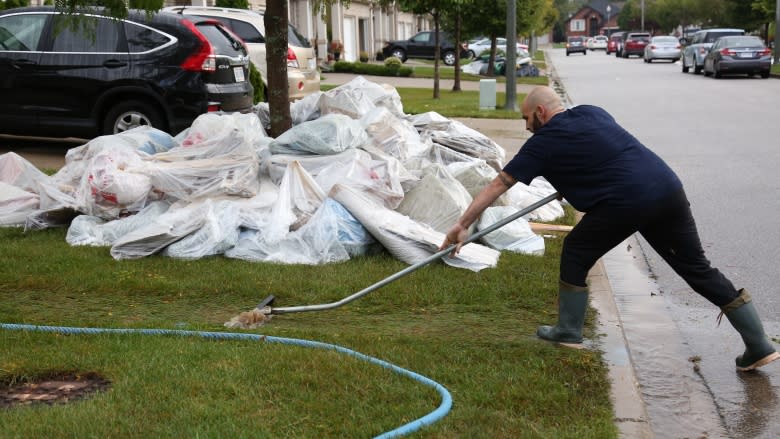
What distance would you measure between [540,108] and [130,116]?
7.78 meters

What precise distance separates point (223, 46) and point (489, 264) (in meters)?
6.75

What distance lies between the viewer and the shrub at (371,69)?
115 feet

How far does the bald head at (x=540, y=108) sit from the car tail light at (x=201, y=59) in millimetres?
7314

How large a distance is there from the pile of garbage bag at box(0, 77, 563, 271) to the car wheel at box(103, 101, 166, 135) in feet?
8.16

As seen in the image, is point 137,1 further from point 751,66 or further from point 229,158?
point 751,66

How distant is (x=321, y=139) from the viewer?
8.33 meters

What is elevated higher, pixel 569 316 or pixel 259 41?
pixel 259 41

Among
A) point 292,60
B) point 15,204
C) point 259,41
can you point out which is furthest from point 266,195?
point 259,41

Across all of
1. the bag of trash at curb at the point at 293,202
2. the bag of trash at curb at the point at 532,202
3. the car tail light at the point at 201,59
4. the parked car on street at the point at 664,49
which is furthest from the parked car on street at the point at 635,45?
the bag of trash at curb at the point at 293,202

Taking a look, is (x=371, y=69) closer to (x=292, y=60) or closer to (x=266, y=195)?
(x=292, y=60)

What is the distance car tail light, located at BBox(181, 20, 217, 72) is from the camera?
1169 cm

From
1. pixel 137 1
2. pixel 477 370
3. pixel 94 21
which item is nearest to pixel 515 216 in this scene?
pixel 477 370

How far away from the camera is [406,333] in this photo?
5555 mm

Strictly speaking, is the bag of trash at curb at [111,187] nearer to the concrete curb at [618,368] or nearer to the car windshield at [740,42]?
the concrete curb at [618,368]
